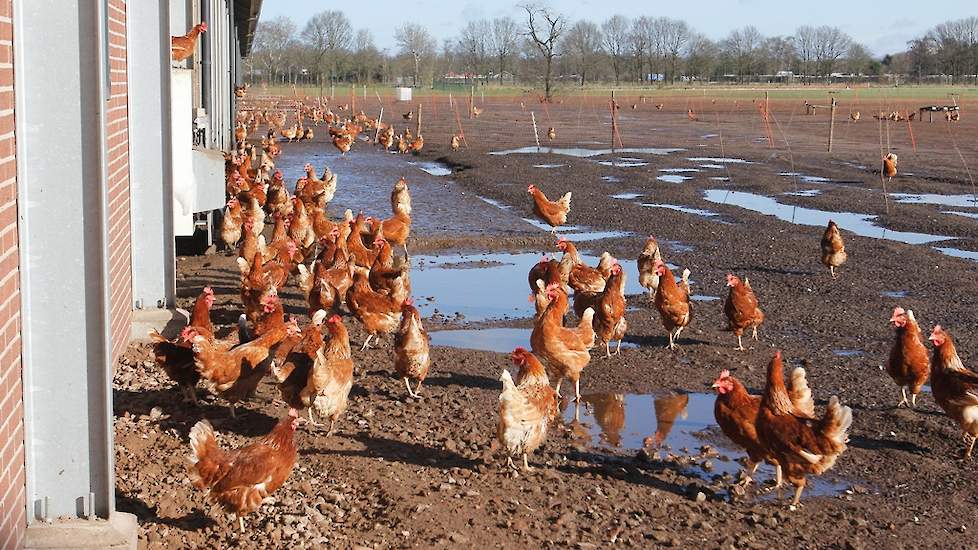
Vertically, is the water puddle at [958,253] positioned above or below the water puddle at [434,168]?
below

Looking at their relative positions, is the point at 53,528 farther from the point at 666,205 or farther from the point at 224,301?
the point at 666,205

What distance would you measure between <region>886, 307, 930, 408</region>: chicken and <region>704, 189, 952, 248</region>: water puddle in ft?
30.1

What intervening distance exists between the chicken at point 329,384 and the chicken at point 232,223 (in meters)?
7.32

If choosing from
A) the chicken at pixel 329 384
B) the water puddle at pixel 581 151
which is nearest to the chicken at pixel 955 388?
the chicken at pixel 329 384

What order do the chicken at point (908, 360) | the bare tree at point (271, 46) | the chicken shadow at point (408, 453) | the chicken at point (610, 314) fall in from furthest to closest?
the bare tree at point (271, 46), the chicken at point (610, 314), the chicken at point (908, 360), the chicken shadow at point (408, 453)

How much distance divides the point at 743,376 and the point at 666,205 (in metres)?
→ 12.7

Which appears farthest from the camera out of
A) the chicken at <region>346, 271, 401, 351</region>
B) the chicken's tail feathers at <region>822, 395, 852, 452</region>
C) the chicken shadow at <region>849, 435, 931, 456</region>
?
the chicken at <region>346, 271, 401, 351</region>

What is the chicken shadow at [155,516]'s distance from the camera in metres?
5.48

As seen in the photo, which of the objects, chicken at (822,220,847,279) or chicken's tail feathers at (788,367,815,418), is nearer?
chicken's tail feathers at (788,367,815,418)

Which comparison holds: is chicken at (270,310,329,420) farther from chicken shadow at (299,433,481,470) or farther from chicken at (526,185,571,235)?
chicken at (526,185,571,235)

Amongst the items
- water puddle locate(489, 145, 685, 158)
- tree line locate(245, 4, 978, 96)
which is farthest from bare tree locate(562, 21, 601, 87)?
water puddle locate(489, 145, 685, 158)

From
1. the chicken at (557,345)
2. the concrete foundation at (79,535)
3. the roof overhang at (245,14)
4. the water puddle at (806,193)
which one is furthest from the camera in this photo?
the water puddle at (806,193)

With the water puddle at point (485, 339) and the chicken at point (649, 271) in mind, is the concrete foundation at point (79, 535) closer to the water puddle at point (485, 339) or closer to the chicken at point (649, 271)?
the water puddle at point (485, 339)

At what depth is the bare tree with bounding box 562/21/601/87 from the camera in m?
122
